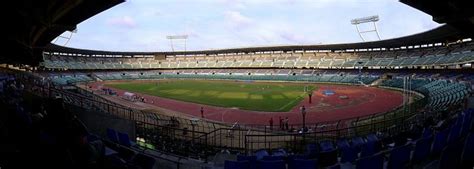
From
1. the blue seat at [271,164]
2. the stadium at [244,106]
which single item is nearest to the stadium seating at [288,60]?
the stadium at [244,106]

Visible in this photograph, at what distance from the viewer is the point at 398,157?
827 centimetres

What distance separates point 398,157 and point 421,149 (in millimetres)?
1128

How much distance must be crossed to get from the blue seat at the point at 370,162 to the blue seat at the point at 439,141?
260cm

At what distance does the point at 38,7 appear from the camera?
39.9ft

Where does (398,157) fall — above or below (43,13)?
below

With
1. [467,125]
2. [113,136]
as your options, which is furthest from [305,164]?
[113,136]

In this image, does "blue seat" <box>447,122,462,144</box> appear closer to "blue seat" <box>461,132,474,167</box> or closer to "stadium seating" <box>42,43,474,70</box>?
"blue seat" <box>461,132,474,167</box>

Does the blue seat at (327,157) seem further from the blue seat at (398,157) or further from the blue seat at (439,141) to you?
the blue seat at (439,141)

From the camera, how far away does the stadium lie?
27.1ft

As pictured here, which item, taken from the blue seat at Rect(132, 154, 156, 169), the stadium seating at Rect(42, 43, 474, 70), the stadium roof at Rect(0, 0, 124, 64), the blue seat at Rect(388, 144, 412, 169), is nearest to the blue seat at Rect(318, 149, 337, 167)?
the blue seat at Rect(388, 144, 412, 169)

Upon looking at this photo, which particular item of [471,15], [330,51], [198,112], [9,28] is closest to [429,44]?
[330,51]

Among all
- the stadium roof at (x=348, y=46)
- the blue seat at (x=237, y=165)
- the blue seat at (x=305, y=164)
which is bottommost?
the blue seat at (x=237, y=165)

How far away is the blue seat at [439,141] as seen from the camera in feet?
30.8

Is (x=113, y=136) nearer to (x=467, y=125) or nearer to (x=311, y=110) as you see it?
(x=467, y=125)
